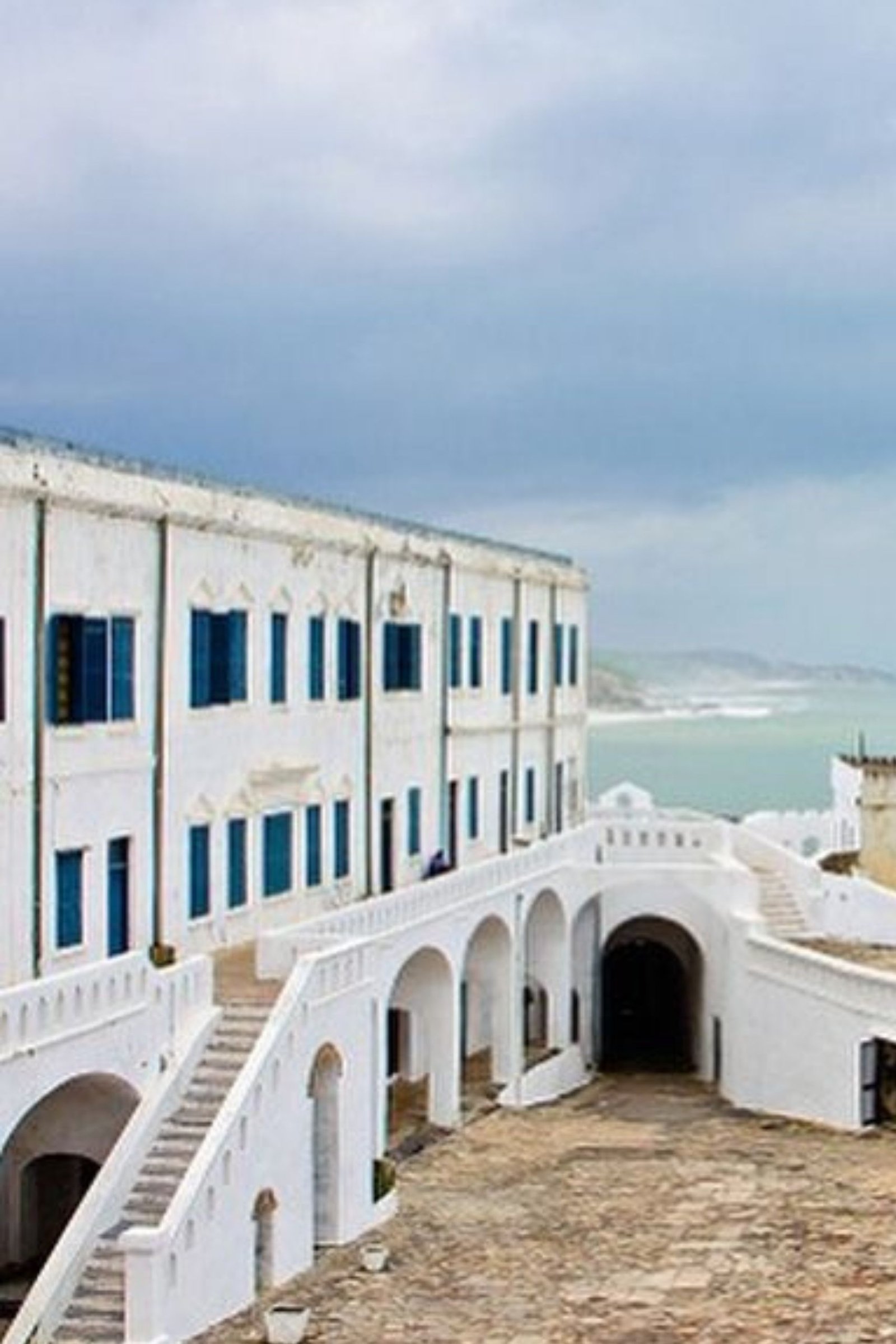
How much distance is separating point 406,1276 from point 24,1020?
5.30 m

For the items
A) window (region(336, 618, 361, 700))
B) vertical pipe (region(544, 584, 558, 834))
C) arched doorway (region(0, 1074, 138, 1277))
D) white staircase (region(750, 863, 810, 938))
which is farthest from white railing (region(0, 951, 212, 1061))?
vertical pipe (region(544, 584, 558, 834))

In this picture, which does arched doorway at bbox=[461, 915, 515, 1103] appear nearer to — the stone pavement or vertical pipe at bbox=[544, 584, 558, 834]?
the stone pavement

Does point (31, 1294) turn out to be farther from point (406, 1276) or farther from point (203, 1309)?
point (406, 1276)

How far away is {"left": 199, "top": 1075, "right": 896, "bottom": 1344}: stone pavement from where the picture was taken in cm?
1931

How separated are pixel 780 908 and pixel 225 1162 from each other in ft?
59.7

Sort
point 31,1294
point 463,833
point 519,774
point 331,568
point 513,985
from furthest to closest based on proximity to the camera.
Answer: point 519,774
point 463,833
point 513,985
point 331,568
point 31,1294

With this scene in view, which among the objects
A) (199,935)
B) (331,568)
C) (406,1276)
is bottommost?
(406,1276)

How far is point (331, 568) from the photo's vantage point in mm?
29312

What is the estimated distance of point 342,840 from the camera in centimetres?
3017

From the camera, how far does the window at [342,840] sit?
2989cm

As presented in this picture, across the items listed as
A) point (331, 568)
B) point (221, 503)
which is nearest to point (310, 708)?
point (331, 568)

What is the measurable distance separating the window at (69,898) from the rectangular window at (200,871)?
9.31 ft

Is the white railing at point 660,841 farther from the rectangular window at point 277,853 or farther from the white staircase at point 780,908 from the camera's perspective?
the rectangular window at point 277,853

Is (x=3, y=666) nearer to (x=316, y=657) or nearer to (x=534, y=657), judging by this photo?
(x=316, y=657)
